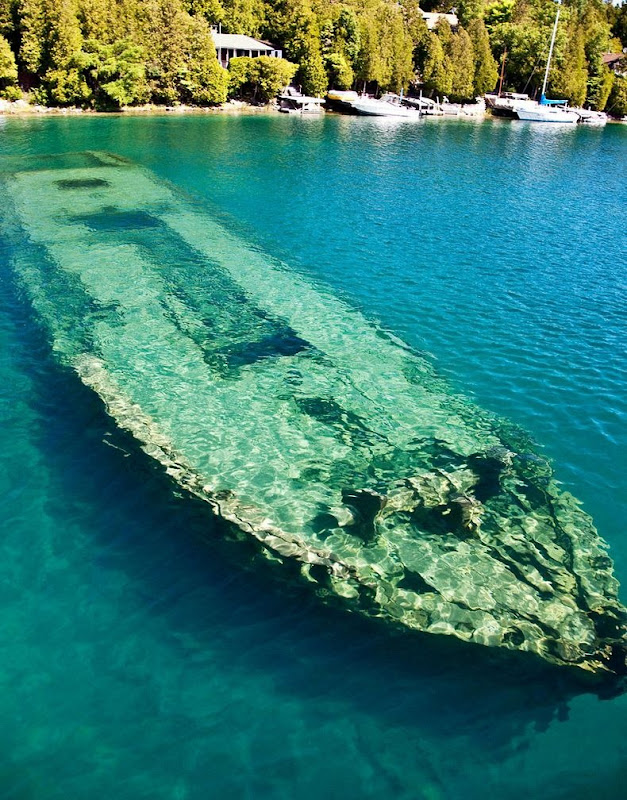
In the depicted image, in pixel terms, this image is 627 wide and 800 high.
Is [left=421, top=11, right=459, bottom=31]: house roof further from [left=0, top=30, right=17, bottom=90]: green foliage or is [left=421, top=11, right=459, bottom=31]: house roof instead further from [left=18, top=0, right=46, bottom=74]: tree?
[left=0, top=30, right=17, bottom=90]: green foliage

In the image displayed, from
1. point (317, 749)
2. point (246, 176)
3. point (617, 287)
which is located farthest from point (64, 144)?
point (317, 749)

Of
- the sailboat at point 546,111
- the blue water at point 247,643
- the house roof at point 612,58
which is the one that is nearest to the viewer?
the blue water at point 247,643

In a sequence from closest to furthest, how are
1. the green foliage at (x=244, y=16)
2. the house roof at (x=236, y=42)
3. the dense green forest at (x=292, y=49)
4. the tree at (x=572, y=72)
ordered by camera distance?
the dense green forest at (x=292, y=49)
the house roof at (x=236, y=42)
the green foliage at (x=244, y=16)
the tree at (x=572, y=72)

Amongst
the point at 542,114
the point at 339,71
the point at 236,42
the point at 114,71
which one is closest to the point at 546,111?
the point at 542,114

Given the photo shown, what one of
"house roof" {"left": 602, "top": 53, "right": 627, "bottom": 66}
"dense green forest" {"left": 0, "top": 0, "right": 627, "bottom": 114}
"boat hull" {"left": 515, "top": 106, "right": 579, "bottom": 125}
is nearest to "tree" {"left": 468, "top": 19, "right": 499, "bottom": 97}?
"dense green forest" {"left": 0, "top": 0, "right": 627, "bottom": 114}

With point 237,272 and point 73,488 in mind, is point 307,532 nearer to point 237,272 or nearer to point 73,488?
point 73,488

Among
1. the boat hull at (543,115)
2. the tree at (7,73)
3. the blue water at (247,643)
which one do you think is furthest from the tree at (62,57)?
the boat hull at (543,115)

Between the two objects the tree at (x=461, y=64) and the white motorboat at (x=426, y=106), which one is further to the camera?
the tree at (x=461, y=64)

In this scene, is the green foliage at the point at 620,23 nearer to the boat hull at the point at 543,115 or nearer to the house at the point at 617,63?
the house at the point at 617,63
